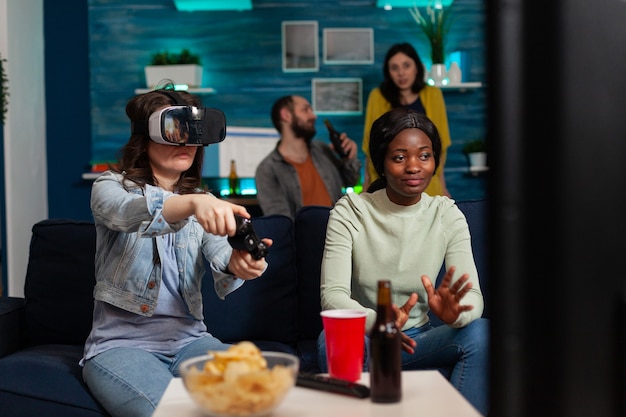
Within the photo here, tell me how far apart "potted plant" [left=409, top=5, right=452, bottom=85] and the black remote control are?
392cm

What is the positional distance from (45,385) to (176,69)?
11.0 feet

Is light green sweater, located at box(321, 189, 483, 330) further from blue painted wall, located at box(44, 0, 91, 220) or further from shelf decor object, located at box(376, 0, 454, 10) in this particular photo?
blue painted wall, located at box(44, 0, 91, 220)

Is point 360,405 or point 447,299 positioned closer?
point 360,405

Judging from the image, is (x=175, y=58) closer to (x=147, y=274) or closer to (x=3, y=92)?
(x=3, y=92)

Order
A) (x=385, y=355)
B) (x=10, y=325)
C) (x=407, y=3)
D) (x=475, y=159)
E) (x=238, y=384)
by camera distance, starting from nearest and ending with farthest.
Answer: (x=238, y=384) < (x=385, y=355) < (x=10, y=325) < (x=475, y=159) < (x=407, y=3)

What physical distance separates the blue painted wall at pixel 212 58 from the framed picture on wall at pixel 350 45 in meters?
0.04

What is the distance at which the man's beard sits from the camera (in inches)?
181

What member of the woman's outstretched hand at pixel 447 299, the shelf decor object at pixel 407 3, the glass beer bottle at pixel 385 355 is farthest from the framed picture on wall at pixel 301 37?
the glass beer bottle at pixel 385 355

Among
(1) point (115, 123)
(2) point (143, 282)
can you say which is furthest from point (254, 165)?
(2) point (143, 282)

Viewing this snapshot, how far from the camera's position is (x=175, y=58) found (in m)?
5.05

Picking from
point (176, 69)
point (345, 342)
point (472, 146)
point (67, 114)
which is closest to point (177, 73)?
point (176, 69)

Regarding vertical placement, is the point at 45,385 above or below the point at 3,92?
below

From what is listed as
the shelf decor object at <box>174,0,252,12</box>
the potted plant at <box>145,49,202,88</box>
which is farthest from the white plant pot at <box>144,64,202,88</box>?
the shelf decor object at <box>174,0,252,12</box>

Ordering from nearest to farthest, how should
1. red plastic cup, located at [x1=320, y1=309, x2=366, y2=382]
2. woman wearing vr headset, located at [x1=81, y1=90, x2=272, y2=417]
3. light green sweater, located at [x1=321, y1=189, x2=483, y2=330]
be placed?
red plastic cup, located at [x1=320, y1=309, x2=366, y2=382] → woman wearing vr headset, located at [x1=81, y1=90, x2=272, y2=417] → light green sweater, located at [x1=321, y1=189, x2=483, y2=330]
